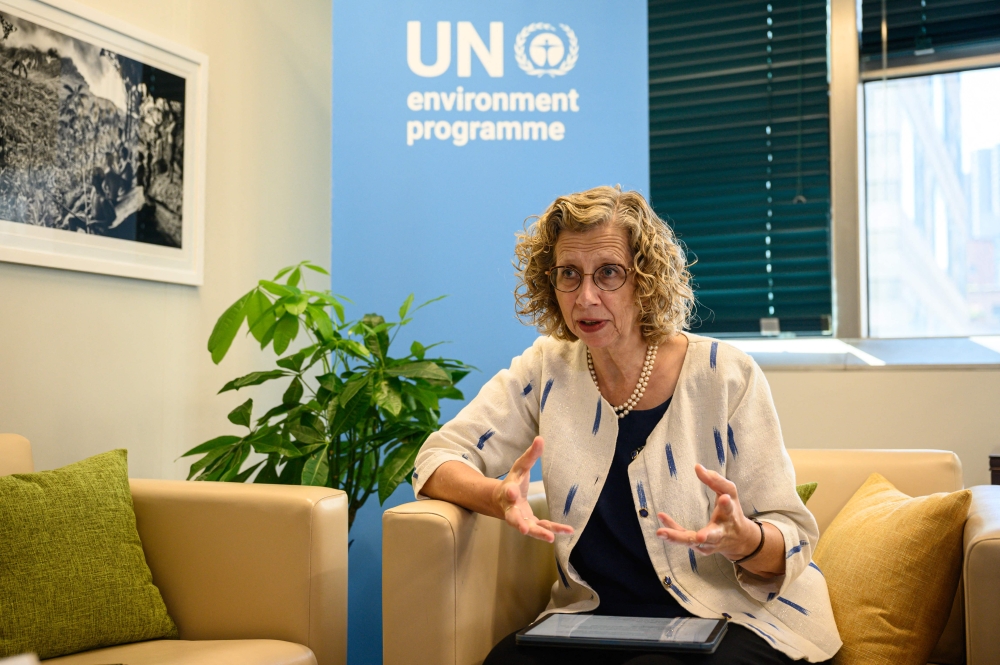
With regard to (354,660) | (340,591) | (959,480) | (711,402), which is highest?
(711,402)

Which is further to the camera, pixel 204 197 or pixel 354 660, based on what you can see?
pixel 204 197

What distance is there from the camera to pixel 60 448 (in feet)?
7.79

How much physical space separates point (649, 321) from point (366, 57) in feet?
4.85

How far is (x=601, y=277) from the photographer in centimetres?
166

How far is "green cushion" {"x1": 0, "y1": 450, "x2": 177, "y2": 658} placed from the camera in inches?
62.3

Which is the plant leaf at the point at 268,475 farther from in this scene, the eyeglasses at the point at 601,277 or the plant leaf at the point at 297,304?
the eyeglasses at the point at 601,277

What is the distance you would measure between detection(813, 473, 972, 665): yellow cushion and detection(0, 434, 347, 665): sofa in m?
1.00

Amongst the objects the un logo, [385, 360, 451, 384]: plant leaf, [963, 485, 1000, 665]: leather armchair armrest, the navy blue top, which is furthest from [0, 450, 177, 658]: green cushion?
the un logo

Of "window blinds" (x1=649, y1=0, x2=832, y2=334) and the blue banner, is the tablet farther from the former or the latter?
"window blinds" (x1=649, y1=0, x2=832, y2=334)

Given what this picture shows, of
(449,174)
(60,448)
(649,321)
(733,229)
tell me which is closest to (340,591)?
(649,321)

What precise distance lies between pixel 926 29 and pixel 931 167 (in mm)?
525

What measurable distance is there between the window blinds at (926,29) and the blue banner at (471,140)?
3.86 feet

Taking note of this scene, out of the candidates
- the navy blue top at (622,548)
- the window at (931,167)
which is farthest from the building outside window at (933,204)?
the navy blue top at (622,548)

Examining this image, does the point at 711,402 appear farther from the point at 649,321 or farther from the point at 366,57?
the point at 366,57
